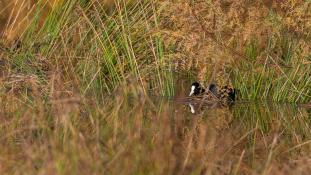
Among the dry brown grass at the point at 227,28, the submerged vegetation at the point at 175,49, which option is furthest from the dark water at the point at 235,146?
the dry brown grass at the point at 227,28

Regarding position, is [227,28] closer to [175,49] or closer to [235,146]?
[175,49]

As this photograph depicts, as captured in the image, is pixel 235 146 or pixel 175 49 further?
pixel 175 49

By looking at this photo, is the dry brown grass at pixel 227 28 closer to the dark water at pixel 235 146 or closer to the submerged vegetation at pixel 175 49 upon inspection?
the submerged vegetation at pixel 175 49

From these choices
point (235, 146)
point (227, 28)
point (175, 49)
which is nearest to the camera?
point (235, 146)

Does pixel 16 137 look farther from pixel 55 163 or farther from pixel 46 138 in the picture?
pixel 55 163

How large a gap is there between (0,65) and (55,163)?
3.94 meters

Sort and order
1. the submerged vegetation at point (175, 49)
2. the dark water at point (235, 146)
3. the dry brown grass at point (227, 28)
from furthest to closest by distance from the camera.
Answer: the dry brown grass at point (227, 28) → the submerged vegetation at point (175, 49) → the dark water at point (235, 146)

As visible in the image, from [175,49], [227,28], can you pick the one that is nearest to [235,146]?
[227,28]

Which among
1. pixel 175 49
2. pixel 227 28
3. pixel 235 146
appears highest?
pixel 227 28

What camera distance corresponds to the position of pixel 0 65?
705 centimetres

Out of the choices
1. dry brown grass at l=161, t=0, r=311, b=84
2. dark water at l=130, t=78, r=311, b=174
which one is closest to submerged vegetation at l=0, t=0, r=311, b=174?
dry brown grass at l=161, t=0, r=311, b=84

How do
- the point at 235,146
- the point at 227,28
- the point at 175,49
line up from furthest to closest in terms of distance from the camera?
the point at 175,49 → the point at 227,28 → the point at 235,146

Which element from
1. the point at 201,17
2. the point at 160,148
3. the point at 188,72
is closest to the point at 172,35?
the point at 201,17

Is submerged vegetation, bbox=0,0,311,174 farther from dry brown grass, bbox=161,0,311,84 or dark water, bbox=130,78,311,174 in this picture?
dark water, bbox=130,78,311,174
